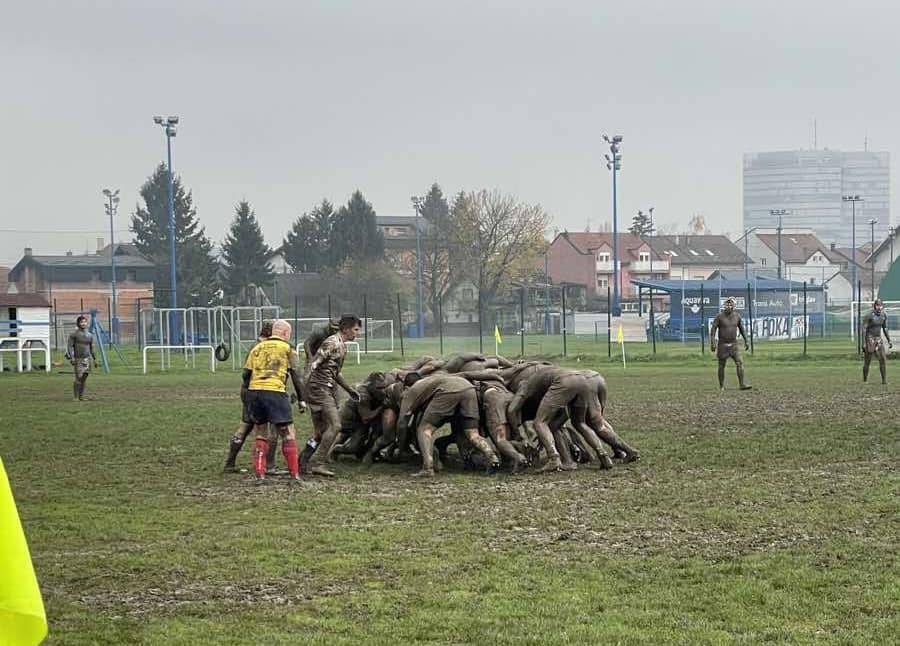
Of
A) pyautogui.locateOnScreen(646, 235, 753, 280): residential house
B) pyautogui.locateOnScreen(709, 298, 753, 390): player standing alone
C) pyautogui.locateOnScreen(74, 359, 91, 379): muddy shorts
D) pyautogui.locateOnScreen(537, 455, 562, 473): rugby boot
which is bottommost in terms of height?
pyautogui.locateOnScreen(537, 455, 562, 473): rugby boot

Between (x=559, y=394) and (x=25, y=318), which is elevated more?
(x=25, y=318)

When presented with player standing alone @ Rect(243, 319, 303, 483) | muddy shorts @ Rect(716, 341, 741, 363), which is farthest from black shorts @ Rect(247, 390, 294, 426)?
muddy shorts @ Rect(716, 341, 741, 363)

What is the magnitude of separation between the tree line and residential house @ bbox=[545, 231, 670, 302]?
19.0m

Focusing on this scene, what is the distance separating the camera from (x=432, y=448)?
16562 millimetres

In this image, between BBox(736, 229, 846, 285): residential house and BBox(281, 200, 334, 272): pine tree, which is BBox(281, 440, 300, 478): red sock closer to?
BBox(281, 200, 334, 272): pine tree

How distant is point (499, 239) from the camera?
325 ft

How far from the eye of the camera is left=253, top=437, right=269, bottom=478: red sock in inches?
625

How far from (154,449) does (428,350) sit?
36314mm

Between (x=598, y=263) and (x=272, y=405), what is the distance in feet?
377

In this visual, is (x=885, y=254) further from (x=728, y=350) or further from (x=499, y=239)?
(x=728, y=350)

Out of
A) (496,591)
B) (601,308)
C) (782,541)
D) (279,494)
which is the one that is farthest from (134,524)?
(601,308)

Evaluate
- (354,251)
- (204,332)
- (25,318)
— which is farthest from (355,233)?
(25,318)

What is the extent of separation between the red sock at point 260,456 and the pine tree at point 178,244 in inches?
2828

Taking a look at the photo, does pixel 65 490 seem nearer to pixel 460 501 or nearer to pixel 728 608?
pixel 460 501
